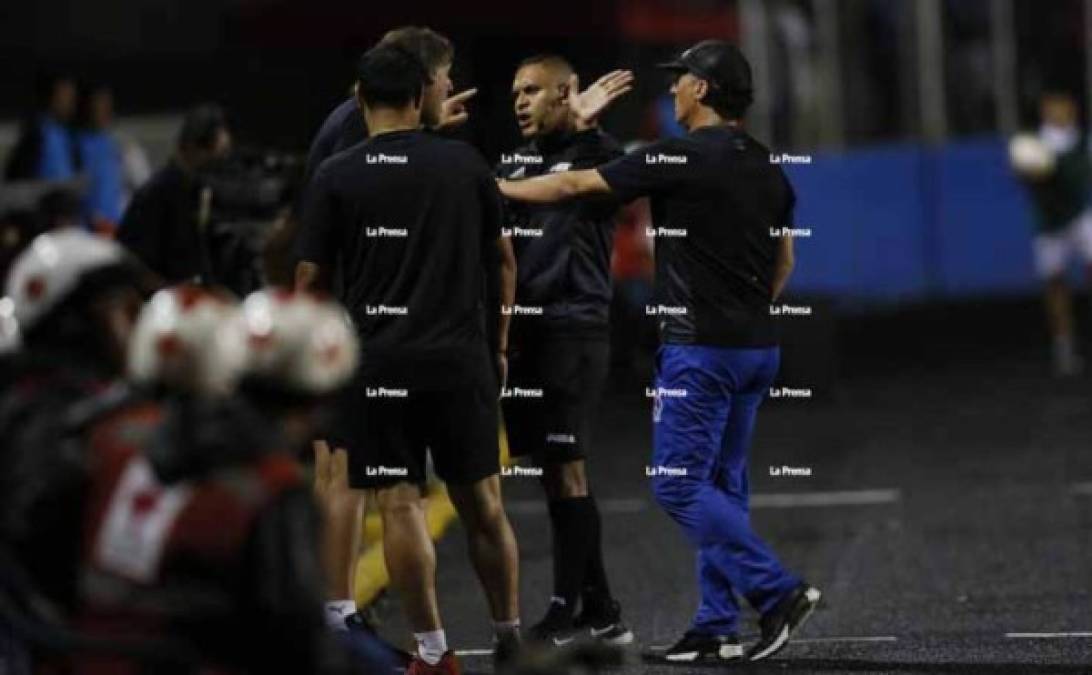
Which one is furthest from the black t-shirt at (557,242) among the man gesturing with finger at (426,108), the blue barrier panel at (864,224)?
the blue barrier panel at (864,224)

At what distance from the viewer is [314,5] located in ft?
73.6

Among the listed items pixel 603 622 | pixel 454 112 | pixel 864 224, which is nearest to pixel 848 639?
pixel 603 622

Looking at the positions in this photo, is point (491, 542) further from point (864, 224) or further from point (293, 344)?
point (864, 224)

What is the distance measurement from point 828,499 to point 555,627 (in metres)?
4.34

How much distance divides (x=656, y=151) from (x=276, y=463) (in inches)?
179

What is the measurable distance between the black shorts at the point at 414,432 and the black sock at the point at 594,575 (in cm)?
134

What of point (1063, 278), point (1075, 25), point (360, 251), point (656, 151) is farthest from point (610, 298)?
point (1075, 25)

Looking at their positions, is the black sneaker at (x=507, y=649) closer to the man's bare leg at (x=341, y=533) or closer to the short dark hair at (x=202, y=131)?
the man's bare leg at (x=341, y=533)

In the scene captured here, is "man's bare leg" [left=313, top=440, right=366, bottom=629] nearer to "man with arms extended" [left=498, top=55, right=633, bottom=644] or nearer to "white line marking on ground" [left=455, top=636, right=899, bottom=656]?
"white line marking on ground" [left=455, top=636, right=899, bottom=656]

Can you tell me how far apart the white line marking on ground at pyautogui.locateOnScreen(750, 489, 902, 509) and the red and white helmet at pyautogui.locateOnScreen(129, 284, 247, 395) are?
892 cm

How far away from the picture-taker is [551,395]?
33.4 ft

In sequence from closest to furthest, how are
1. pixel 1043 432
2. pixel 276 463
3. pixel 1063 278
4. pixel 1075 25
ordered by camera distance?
1. pixel 276 463
2. pixel 1043 432
3. pixel 1063 278
4. pixel 1075 25

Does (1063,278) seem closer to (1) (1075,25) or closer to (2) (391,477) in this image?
(1) (1075,25)

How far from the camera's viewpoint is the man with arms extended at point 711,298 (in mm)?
9555
